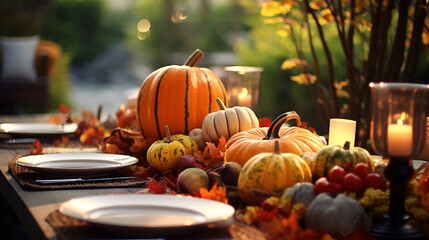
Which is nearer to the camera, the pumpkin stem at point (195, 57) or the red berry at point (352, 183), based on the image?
the red berry at point (352, 183)

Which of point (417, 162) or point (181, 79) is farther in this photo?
point (181, 79)

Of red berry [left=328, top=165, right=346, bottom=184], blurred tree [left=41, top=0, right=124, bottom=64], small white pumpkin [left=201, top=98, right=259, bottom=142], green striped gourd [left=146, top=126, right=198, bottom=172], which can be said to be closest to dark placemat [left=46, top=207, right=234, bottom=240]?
red berry [left=328, top=165, right=346, bottom=184]

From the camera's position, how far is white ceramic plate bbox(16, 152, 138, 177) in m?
1.45

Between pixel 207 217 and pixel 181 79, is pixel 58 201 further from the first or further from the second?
pixel 181 79

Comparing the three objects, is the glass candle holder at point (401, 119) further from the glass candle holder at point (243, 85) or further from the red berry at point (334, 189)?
the glass candle holder at point (243, 85)

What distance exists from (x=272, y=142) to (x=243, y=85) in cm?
67

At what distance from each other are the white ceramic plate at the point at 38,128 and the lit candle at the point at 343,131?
1113 mm

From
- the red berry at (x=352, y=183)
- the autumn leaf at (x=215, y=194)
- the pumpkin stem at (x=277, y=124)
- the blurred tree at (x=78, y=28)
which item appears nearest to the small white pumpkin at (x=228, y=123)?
the pumpkin stem at (x=277, y=124)

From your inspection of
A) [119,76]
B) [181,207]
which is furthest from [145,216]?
[119,76]

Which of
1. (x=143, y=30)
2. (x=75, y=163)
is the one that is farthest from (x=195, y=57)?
(x=143, y=30)

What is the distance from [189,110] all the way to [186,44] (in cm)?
1054

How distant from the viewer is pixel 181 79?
191 cm

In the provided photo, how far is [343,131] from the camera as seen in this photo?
1491mm

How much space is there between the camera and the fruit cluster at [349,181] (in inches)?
41.6
